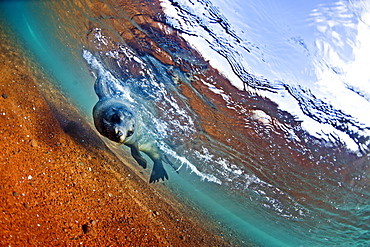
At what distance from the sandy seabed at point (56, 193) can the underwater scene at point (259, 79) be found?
13.8ft

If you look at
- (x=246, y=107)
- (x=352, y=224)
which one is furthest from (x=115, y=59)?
(x=352, y=224)

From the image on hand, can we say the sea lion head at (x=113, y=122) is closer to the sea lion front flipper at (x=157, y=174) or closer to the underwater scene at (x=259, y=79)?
the sea lion front flipper at (x=157, y=174)

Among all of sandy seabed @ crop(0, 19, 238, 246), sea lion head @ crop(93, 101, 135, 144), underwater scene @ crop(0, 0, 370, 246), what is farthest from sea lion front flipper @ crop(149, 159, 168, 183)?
sea lion head @ crop(93, 101, 135, 144)

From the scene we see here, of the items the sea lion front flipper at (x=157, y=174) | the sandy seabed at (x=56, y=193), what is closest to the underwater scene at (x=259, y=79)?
the sea lion front flipper at (x=157, y=174)

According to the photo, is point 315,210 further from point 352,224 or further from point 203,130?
point 203,130

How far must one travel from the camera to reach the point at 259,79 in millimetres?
5969

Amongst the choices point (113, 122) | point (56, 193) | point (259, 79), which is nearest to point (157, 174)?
point (113, 122)

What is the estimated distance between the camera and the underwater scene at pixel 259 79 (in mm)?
4809

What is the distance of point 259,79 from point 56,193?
602 cm

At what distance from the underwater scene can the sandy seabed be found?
166 inches

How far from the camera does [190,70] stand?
7367 millimetres

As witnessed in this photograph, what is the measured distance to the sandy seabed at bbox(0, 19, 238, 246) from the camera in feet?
8.43

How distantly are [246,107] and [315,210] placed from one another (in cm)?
1276

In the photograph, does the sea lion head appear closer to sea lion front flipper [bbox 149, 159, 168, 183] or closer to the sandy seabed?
the sandy seabed
